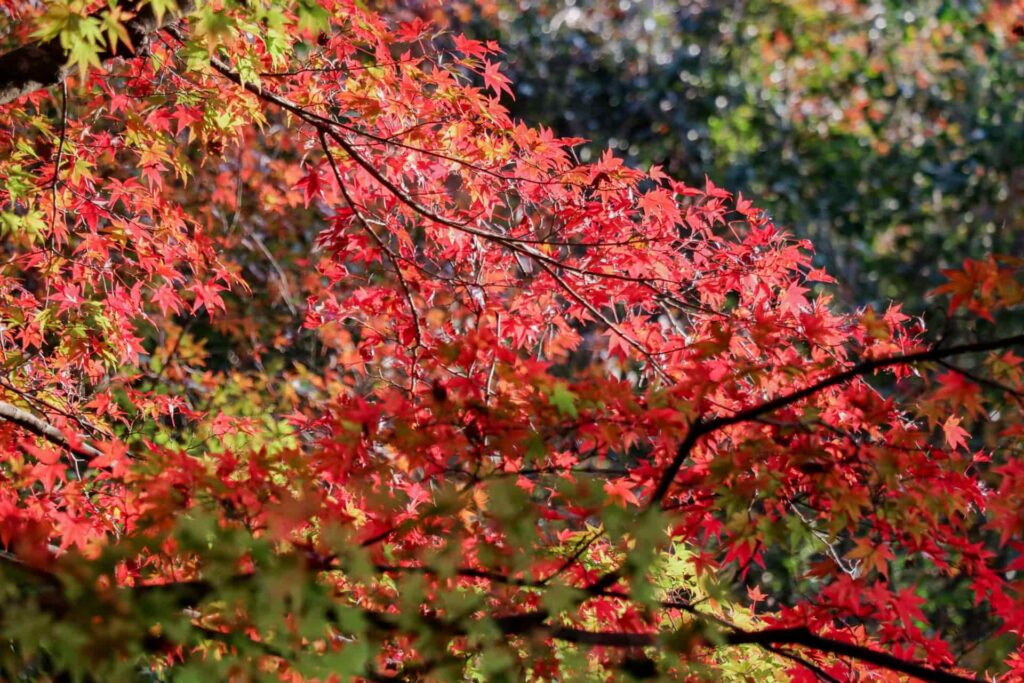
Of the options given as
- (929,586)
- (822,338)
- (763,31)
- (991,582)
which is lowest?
(929,586)

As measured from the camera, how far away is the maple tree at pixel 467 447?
77.7 inches

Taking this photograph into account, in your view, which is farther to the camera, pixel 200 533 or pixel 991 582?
pixel 991 582

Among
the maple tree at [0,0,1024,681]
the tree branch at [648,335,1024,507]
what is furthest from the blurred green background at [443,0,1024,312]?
the tree branch at [648,335,1024,507]

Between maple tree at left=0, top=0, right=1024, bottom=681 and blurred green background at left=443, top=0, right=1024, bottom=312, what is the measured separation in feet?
19.0

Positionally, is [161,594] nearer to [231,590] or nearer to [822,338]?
[231,590]

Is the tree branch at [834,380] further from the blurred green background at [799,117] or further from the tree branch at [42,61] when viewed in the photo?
the blurred green background at [799,117]

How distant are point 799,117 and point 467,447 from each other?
8.75 meters

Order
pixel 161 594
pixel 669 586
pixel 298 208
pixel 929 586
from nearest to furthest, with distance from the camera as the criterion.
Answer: pixel 161 594, pixel 669 586, pixel 929 586, pixel 298 208

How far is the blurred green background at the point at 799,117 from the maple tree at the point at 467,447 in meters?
5.80

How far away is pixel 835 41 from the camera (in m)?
10.7

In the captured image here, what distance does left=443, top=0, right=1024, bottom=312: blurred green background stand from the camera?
8875 mm

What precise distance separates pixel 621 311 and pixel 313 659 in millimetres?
6359

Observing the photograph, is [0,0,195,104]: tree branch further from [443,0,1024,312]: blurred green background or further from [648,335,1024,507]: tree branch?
[443,0,1024,312]: blurred green background

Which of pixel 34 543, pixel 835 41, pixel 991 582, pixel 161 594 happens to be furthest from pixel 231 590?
pixel 835 41
